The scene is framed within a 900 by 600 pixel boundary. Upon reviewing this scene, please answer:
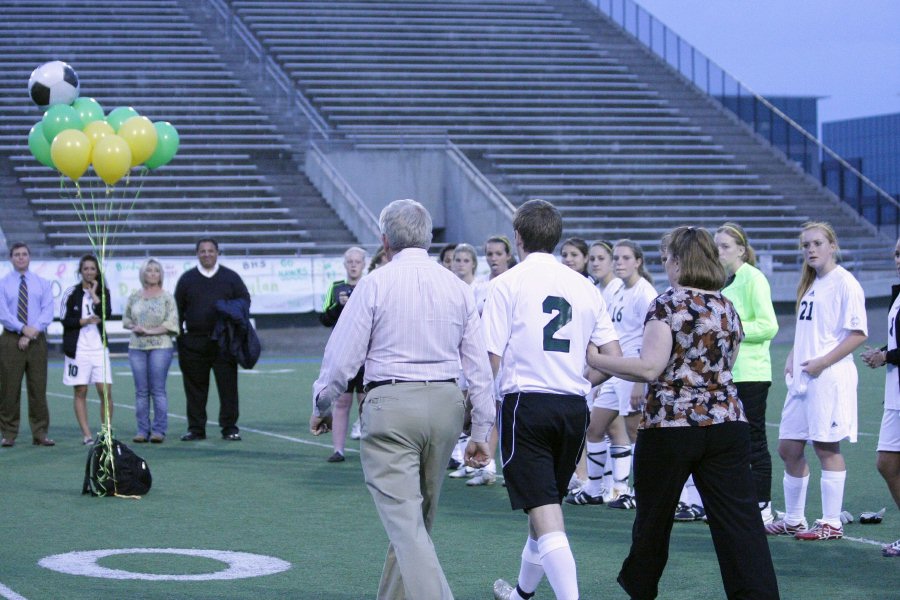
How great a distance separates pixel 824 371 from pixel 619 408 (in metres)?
1.71

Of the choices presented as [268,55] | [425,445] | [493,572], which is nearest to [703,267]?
[425,445]

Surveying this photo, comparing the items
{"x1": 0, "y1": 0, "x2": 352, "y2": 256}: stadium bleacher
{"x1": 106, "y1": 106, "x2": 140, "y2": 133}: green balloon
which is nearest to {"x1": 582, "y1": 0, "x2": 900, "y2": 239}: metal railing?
{"x1": 0, "y1": 0, "x2": 352, "y2": 256}: stadium bleacher

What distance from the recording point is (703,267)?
5645mm

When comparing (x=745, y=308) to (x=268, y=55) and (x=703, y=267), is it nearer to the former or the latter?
(x=703, y=267)

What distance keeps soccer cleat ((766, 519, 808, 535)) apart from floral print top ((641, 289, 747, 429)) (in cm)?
256

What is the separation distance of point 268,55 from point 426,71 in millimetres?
4147

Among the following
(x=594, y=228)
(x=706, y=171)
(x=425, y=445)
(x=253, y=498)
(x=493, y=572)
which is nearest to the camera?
(x=425, y=445)

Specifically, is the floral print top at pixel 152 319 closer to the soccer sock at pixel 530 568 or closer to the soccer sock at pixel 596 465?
the soccer sock at pixel 596 465

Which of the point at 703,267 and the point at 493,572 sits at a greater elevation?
the point at 703,267

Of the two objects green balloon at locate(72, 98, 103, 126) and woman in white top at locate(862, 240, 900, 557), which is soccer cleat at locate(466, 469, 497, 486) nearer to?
woman in white top at locate(862, 240, 900, 557)

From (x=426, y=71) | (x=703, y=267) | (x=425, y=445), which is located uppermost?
(x=426, y=71)

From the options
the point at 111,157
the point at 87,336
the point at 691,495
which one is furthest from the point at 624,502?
the point at 87,336

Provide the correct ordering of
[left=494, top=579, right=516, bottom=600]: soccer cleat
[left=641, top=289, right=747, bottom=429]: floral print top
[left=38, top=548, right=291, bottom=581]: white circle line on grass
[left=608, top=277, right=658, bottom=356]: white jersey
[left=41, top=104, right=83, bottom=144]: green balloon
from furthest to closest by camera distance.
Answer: [left=41, top=104, right=83, bottom=144]: green balloon, [left=608, top=277, right=658, bottom=356]: white jersey, [left=38, top=548, right=291, bottom=581]: white circle line on grass, [left=494, top=579, right=516, bottom=600]: soccer cleat, [left=641, top=289, right=747, bottom=429]: floral print top

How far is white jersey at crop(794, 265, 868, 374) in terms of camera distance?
746 cm
